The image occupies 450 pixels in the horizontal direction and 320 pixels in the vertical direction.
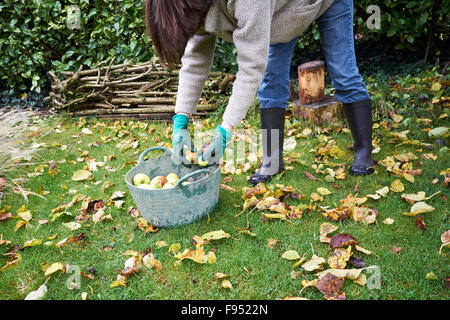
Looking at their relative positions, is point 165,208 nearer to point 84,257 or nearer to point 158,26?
point 84,257

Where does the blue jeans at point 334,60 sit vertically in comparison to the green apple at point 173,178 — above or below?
above

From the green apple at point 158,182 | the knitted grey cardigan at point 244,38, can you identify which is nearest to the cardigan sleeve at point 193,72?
the knitted grey cardigan at point 244,38

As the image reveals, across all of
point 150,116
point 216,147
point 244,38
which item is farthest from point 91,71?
point 244,38

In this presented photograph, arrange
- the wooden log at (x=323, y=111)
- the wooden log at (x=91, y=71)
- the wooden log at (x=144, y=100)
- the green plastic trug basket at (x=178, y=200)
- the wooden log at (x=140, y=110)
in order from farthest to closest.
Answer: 1. the wooden log at (x=91, y=71)
2. the wooden log at (x=144, y=100)
3. the wooden log at (x=140, y=110)
4. the wooden log at (x=323, y=111)
5. the green plastic trug basket at (x=178, y=200)

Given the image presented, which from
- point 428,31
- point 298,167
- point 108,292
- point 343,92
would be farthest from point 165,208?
point 428,31

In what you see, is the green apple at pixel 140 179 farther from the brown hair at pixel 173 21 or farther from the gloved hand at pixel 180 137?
the brown hair at pixel 173 21

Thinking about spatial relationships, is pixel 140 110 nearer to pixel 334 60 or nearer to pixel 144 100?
pixel 144 100

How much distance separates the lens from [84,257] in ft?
5.67

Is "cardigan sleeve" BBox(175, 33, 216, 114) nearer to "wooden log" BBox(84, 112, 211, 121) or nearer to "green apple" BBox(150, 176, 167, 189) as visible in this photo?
"green apple" BBox(150, 176, 167, 189)

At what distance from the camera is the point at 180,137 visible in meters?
1.87

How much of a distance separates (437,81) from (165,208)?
3.03 meters

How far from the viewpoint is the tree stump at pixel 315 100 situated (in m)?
3.08

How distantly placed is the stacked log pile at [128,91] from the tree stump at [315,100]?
2.88 ft

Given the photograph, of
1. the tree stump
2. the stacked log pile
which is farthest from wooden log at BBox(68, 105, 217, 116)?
the tree stump
